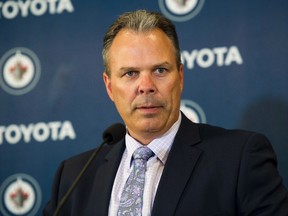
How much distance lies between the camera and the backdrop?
82.7 inches

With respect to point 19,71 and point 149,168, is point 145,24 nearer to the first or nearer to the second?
point 149,168

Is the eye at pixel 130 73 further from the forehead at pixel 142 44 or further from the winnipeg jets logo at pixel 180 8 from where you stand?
the winnipeg jets logo at pixel 180 8

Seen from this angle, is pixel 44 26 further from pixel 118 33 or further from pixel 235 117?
pixel 235 117

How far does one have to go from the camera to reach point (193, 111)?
220 centimetres

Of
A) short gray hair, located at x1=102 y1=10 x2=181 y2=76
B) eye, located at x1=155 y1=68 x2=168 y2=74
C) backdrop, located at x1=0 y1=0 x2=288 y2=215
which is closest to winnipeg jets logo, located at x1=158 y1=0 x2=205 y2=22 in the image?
backdrop, located at x1=0 y1=0 x2=288 y2=215

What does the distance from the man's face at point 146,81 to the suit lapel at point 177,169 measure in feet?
0.25

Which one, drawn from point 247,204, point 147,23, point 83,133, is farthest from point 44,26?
point 247,204

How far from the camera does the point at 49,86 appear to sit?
96.0 inches

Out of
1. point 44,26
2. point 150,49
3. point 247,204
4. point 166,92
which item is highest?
point 44,26

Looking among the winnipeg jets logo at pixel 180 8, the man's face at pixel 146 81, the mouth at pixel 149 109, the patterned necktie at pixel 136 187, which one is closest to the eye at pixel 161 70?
the man's face at pixel 146 81

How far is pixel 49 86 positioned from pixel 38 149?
0.27 meters

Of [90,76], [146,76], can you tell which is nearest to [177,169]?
[146,76]

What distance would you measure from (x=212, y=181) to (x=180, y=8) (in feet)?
2.57

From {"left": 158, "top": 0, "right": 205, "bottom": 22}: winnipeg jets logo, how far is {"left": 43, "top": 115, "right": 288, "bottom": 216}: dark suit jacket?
0.50 metres
